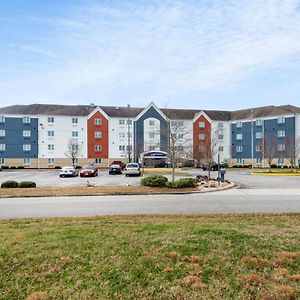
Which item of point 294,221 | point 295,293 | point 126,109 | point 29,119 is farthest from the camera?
point 126,109

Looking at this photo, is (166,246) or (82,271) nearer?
(82,271)

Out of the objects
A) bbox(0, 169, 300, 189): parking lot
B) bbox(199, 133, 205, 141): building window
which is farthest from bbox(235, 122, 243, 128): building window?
bbox(0, 169, 300, 189): parking lot

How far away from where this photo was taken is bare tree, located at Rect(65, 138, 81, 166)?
68.4m

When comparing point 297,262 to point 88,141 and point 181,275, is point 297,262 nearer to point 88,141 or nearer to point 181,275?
point 181,275

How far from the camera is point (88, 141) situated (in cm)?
7006

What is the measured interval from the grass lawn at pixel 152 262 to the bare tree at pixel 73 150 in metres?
60.9

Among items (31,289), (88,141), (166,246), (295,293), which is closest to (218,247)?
(166,246)

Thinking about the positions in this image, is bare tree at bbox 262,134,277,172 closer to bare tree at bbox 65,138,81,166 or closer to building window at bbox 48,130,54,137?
bare tree at bbox 65,138,81,166

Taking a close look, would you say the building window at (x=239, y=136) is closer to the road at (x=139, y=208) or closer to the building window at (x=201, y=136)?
the building window at (x=201, y=136)

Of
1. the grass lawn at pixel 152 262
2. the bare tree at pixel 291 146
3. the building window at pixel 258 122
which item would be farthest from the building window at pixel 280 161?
the grass lawn at pixel 152 262

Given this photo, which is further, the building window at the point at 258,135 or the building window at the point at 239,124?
the building window at the point at 239,124

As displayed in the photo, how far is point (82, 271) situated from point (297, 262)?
147 inches

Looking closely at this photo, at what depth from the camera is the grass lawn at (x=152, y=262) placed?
529cm

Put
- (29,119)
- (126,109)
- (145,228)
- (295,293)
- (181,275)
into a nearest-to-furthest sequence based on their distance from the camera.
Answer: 1. (295,293)
2. (181,275)
3. (145,228)
4. (29,119)
5. (126,109)
